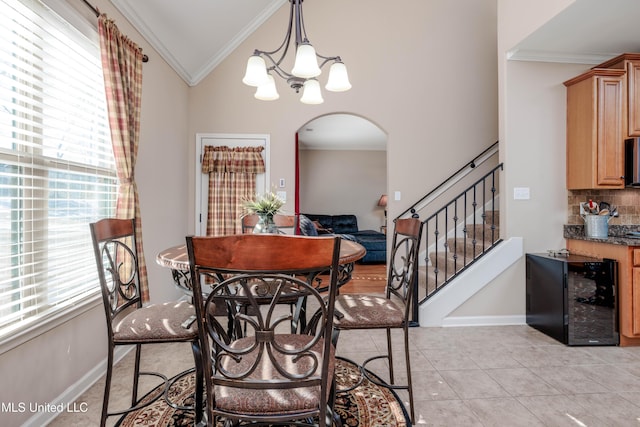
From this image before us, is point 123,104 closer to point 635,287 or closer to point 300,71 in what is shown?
point 300,71

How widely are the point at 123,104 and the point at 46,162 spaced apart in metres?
0.67

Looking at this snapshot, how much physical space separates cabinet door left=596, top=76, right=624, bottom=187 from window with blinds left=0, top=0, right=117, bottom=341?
397cm

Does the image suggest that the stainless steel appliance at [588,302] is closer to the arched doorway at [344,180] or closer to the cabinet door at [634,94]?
the cabinet door at [634,94]

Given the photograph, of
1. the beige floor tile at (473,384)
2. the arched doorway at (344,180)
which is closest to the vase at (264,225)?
the beige floor tile at (473,384)

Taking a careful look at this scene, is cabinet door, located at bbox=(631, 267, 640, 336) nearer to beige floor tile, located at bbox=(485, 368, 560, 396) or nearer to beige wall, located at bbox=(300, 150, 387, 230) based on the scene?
beige floor tile, located at bbox=(485, 368, 560, 396)

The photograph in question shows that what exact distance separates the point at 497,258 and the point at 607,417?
1515 millimetres

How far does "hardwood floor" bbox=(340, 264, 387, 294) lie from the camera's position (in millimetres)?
4375

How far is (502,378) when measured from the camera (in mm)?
2164

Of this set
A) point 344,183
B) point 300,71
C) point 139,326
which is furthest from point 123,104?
point 344,183

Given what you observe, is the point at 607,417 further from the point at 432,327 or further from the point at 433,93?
the point at 433,93

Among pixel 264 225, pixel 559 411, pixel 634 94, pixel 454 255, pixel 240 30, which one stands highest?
pixel 240 30

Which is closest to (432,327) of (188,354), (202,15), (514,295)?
(514,295)

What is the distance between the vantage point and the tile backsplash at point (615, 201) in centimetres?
316

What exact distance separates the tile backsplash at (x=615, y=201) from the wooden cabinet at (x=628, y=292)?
0.55 meters
